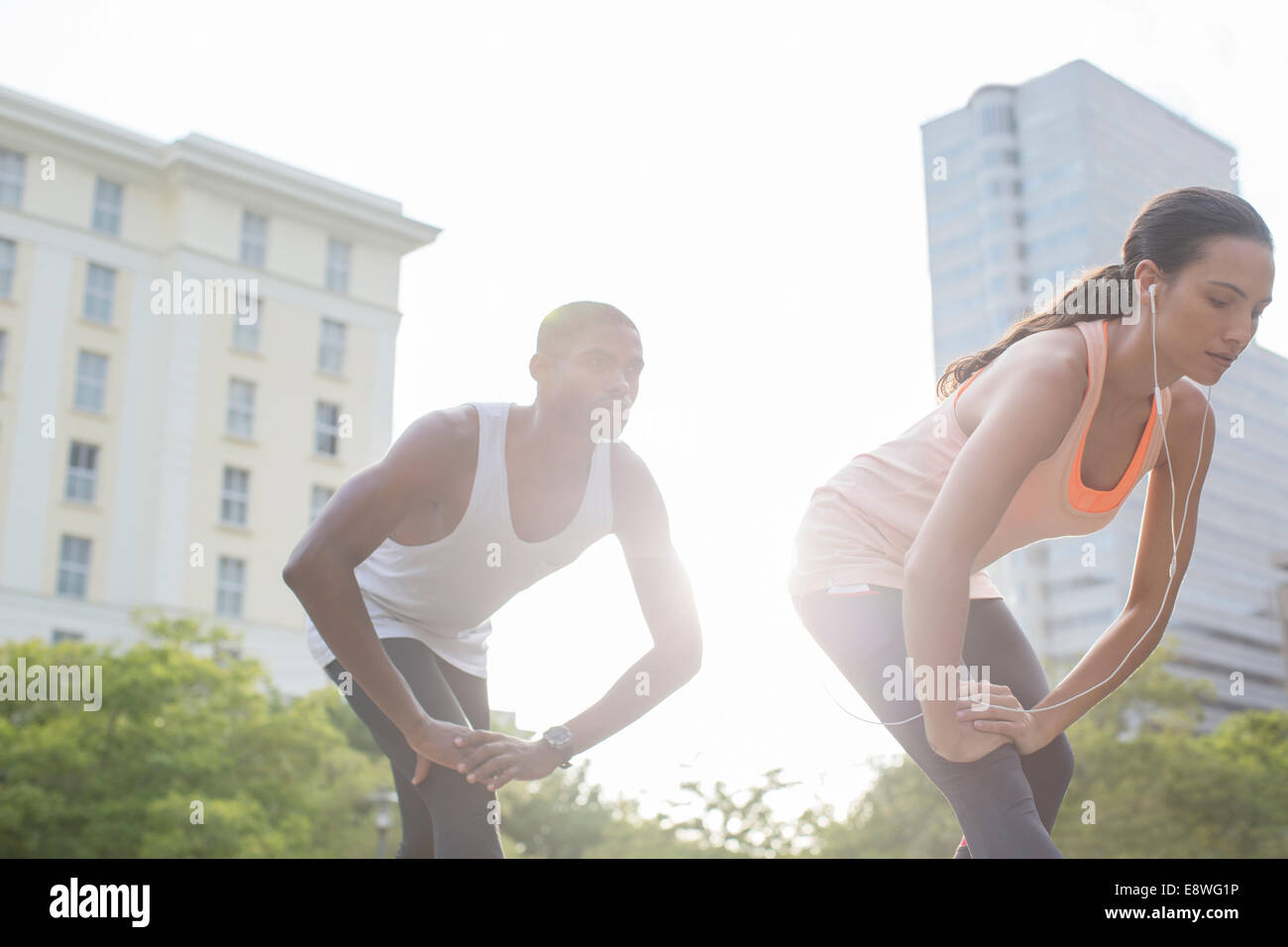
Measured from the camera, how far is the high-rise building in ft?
322

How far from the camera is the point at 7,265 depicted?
146ft

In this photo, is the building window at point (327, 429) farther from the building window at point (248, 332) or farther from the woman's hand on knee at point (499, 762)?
the woman's hand on knee at point (499, 762)

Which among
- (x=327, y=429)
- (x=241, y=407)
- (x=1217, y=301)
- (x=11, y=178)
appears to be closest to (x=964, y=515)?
(x=1217, y=301)

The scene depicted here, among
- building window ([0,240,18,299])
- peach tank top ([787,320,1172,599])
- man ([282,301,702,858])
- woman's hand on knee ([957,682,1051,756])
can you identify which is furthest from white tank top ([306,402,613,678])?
building window ([0,240,18,299])

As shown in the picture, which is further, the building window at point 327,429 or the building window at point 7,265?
the building window at point 327,429

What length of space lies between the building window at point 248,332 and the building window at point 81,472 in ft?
21.3

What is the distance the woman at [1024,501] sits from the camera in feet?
8.49

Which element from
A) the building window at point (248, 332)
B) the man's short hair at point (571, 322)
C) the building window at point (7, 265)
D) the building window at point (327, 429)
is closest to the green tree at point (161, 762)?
Result: the man's short hair at point (571, 322)

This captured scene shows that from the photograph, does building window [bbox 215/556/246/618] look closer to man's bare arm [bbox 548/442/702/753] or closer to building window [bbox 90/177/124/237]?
building window [bbox 90/177/124/237]

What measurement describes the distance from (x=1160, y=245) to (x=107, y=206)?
48.9 metres
